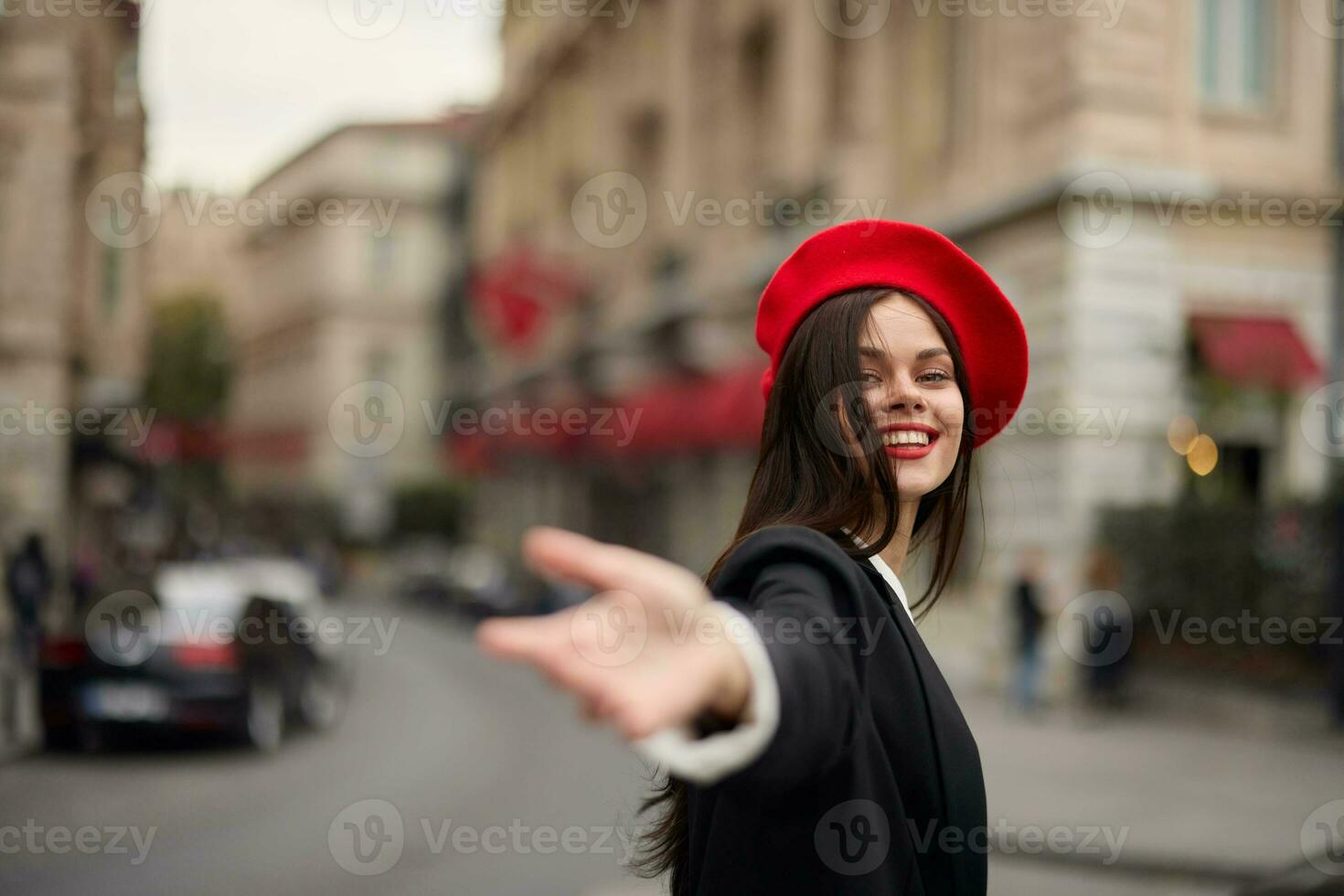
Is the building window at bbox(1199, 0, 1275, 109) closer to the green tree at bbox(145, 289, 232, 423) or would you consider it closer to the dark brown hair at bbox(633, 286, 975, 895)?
the dark brown hair at bbox(633, 286, 975, 895)

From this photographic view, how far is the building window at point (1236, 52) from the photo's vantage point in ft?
50.4

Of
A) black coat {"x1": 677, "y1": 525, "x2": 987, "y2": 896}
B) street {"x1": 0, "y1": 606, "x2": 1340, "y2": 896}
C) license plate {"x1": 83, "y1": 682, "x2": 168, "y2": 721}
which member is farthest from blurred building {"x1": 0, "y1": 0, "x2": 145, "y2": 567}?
black coat {"x1": 677, "y1": 525, "x2": 987, "y2": 896}

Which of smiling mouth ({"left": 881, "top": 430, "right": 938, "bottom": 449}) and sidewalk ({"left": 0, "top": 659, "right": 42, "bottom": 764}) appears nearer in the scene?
smiling mouth ({"left": 881, "top": 430, "right": 938, "bottom": 449})

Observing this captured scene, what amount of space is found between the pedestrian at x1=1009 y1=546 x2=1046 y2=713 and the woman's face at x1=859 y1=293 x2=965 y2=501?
1227 centimetres

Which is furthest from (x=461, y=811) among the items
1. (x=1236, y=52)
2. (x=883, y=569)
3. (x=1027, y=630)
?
(x=1236, y=52)

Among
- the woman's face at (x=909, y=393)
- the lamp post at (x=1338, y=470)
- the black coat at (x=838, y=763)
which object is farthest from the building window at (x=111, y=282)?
the black coat at (x=838, y=763)

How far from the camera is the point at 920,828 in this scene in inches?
65.4

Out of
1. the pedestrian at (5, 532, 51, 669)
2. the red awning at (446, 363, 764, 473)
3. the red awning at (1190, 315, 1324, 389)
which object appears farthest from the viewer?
the red awning at (446, 363, 764, 473)

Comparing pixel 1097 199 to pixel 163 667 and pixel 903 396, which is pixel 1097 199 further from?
pixel 903 396

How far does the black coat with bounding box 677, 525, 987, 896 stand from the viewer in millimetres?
1285

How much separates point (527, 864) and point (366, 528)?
4623 centimetres

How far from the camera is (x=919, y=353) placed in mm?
1886

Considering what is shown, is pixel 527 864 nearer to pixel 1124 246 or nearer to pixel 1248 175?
pixel 1124 246

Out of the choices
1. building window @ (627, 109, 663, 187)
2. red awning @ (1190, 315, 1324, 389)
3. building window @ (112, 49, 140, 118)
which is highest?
building window @ (627, 109, 663, 187)
